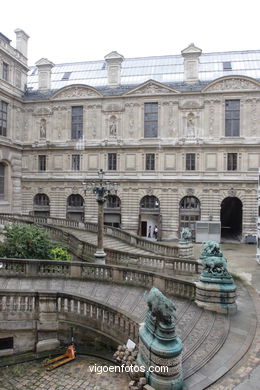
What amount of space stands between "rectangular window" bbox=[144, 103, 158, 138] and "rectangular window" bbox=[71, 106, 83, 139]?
777 cm

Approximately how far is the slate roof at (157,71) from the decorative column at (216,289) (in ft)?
86.6

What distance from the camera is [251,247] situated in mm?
27094

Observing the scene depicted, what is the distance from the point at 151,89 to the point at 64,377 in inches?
1187

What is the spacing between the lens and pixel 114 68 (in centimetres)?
3409

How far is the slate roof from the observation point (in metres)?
33.0

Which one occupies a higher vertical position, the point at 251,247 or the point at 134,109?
the point at 134,109

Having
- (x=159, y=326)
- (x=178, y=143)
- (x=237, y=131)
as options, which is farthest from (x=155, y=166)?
(x=159, y=326)

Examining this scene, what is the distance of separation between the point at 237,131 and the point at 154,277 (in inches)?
967

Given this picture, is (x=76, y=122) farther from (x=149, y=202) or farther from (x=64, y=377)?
(x=64, y=377)

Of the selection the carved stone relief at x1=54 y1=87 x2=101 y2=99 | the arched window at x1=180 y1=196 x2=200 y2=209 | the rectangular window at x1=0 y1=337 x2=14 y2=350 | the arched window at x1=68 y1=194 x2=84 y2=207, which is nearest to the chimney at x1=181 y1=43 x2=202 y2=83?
the carved stone relief at x1=54 y1=87 x2=101 y2=99

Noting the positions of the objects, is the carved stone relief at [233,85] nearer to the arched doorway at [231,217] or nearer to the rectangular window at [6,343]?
the arched doorway at [231,217]

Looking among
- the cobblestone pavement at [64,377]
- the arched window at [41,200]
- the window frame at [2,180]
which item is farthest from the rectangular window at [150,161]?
the cobblestone pavement at [64,377]

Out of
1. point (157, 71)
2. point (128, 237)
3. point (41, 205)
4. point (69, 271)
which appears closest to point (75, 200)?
point (41, 205)

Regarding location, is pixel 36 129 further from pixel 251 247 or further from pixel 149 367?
pixel 149 367
